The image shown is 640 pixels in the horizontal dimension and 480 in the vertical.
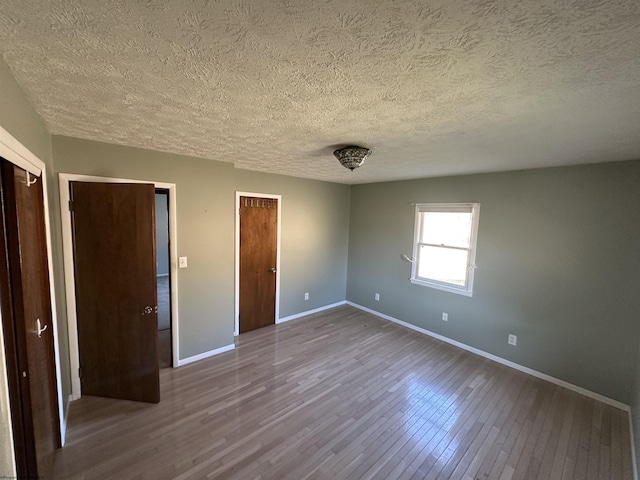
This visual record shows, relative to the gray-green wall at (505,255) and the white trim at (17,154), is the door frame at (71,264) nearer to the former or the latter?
the gray-green wall at (505,255)

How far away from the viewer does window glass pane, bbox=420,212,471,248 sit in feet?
11.8

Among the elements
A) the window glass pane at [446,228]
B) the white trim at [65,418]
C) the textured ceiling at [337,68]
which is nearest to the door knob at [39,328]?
the white trim at [65,418]

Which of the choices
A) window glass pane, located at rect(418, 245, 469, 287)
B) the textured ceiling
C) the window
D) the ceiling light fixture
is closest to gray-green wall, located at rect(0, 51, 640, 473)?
the window

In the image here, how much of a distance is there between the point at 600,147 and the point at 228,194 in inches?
140

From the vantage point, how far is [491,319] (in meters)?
3.34

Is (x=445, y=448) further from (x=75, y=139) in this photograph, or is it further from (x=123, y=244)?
(x=75, y=139)

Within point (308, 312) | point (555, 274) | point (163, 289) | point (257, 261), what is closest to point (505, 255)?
point (555, 274)

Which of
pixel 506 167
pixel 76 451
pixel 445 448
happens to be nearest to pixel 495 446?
pixel 445 448

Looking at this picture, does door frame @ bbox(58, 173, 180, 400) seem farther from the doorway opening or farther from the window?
the window

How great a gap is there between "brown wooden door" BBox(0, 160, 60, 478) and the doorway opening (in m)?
1.15

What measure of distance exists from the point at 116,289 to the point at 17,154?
58.3 inches

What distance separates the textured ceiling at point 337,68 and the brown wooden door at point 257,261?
1881 millimetres

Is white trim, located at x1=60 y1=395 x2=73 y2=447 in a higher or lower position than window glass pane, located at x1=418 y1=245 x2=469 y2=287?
lower

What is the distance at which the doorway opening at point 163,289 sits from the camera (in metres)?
3.07
